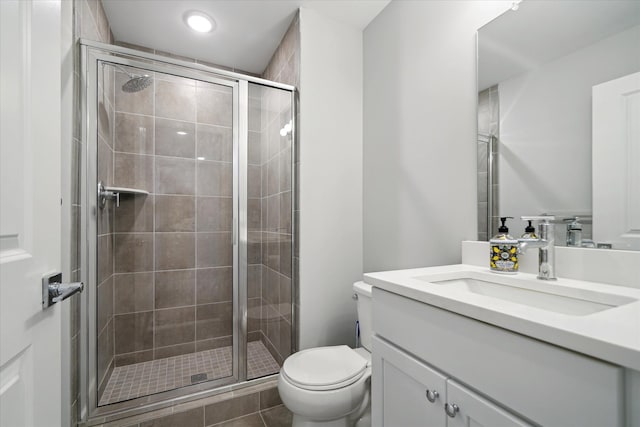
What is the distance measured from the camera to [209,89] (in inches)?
68.4

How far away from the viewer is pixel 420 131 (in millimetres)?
1482

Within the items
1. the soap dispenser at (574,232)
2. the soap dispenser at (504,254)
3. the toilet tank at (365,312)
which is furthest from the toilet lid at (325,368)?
the soap dispenser at (574,232)

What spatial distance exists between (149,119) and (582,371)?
2.25m

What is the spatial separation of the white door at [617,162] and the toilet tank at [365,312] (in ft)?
3.06

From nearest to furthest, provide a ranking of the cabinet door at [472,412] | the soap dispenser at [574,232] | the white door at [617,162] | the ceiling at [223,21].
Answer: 1. the cabinet door at [472,412]
2. the white door at [617,162]
3. the soap dispenser at [574,232]
4. the ceiling at [223,21]

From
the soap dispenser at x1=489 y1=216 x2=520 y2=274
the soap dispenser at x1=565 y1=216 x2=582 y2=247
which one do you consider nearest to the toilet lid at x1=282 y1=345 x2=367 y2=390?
the soap dispenser at x1=489 y1=216 x2=520 y2=274

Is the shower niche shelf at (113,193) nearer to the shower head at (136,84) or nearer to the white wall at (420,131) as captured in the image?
the shower head at (136,84)

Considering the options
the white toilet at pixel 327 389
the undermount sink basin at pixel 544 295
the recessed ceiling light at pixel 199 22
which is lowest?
the white toilet at pixel 327 389

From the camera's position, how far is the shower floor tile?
1.55 metres

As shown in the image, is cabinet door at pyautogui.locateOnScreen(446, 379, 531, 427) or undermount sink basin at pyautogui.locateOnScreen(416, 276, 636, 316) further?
undermount sink basin at pyautogui.locateOnScreen(416, 276, 636, 316)

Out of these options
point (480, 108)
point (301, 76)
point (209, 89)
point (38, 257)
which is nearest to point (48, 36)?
point (38, 257)

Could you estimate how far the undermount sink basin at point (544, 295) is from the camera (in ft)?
2.37

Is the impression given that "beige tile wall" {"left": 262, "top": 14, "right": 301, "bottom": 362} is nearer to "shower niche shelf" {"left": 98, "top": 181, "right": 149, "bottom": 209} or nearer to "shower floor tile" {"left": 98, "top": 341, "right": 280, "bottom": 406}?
"shower floor tile" {"left": 98, "top": 341, "right": 280, "bottom": 406}

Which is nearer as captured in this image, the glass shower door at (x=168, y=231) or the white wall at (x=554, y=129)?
the white wall at (x=554, y=129)
